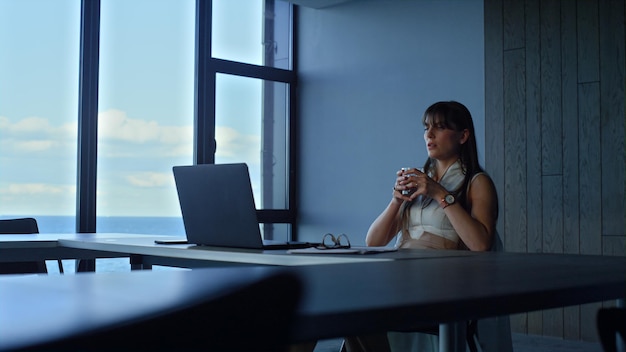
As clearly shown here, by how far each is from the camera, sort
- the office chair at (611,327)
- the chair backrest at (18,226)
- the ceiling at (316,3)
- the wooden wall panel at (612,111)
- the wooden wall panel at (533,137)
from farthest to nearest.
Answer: the ceiling at (316,3), the wooden wall panel at (533,137), the wooden wall panel at (612,111), the chair backrest at (18,226), the office chair at (611,327)

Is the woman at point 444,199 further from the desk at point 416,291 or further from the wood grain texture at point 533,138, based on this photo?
the wood grain texture at point 533,138

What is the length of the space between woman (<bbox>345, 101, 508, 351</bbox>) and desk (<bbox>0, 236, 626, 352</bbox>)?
1028 mm

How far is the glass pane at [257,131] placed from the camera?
5953mm

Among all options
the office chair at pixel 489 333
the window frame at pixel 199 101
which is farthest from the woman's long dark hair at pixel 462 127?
the window frame at pixel 199 101

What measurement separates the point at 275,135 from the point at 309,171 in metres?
0.42

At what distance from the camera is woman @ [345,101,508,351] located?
8.45 feet

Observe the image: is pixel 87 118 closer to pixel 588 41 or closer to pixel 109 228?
pixel 588 41

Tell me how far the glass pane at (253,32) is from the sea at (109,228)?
1.45 meters

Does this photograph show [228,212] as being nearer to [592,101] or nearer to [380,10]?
[592,101]

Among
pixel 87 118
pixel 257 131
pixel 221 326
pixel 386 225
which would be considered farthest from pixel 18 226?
pixel 221 326

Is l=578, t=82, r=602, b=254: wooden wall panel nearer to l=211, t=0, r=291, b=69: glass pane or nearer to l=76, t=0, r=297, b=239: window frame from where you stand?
l=76, t=0, r=297, b=239: window frame

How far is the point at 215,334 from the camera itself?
0.42m

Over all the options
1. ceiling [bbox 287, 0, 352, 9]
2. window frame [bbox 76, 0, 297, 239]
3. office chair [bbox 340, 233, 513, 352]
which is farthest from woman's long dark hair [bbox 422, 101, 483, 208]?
ceiling [bbox 287, 0, 352, 9]

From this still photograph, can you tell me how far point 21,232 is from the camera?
367 cm
